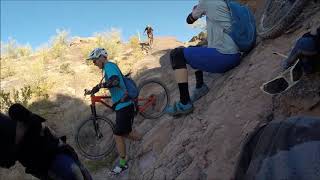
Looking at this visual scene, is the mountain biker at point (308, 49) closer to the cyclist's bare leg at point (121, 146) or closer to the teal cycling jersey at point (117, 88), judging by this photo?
the teal cycling jersey at point (117, 88)

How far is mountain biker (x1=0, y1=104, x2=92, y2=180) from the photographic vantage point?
2.80m

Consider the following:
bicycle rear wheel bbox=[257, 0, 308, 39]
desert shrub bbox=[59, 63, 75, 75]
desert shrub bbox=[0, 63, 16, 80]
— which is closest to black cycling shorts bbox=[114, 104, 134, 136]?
bicycle rear wheel bbox=[257, 0, 308, 39]

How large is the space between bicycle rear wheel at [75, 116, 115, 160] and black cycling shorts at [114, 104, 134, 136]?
75cm

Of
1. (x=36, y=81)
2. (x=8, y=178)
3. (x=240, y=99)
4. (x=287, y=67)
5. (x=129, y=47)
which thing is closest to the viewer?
(x=287, y=67)

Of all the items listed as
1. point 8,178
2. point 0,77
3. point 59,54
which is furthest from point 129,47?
point 8,178

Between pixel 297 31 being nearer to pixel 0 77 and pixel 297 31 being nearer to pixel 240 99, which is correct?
pixel 240 99

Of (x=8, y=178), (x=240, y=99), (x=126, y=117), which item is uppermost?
(x=240, y=99)

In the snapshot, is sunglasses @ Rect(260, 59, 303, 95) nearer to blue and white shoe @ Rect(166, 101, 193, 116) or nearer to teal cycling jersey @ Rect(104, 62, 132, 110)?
blue and white shoe @ Rect(166, 101, 193, 116)

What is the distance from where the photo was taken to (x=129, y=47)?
19375 mm

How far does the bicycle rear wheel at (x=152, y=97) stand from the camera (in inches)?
348

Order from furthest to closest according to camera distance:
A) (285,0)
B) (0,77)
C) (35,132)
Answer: (0,77), (285,0), (35,132)

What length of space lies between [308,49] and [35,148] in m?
2.58

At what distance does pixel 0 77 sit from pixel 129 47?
5.58 m

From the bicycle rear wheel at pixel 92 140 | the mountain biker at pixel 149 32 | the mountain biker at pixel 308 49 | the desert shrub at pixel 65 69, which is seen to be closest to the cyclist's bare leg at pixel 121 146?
the bicycle rear wheel at pixel 92 140
